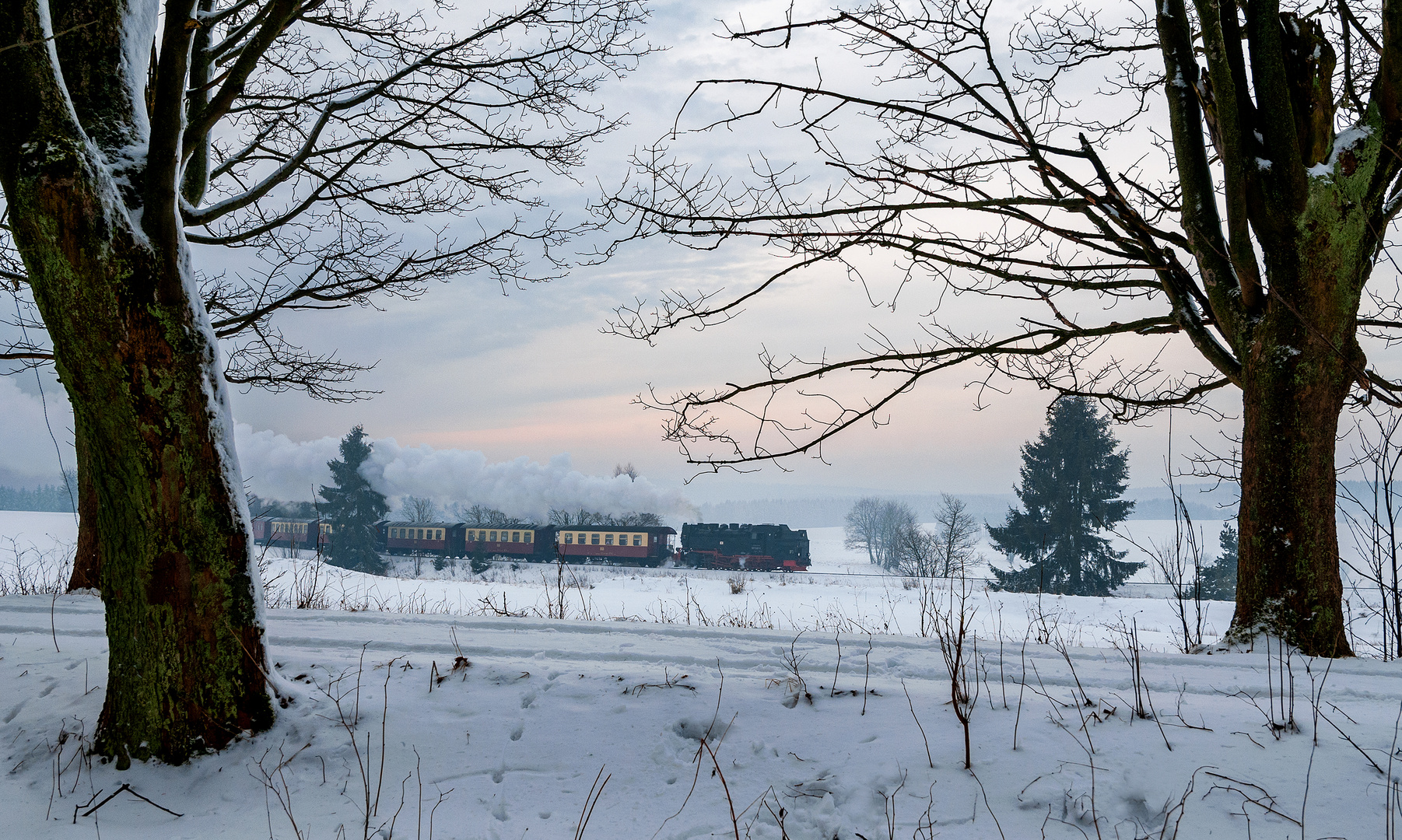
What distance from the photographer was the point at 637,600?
14461 millimetres

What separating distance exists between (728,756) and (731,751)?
3cm

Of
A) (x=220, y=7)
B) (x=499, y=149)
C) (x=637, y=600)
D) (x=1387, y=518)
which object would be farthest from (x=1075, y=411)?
(x=220, y=7)

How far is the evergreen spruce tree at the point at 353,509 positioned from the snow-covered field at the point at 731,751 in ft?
117

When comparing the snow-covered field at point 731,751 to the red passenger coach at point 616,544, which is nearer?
the snow-covered field at point 731,751

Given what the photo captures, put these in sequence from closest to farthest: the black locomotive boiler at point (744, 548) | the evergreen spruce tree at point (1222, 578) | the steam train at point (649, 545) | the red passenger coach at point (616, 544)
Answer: the evergreen spruce tree at point (1222, 578) → the black locomotive boiler at point (744, 548) → the steam train at point (649, 545) → the red passenger coach at point (616, 544)

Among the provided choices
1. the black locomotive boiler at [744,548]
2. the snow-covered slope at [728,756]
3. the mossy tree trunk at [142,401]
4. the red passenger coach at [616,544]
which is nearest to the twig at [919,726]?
the snow-covered slope at [728,756]

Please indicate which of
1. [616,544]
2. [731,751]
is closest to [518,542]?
[616,544]

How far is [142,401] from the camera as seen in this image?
270 centimetres

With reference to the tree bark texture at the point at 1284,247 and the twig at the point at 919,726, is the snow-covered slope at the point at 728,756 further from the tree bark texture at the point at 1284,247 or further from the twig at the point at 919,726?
the tree bark texture at the point at 1284,247

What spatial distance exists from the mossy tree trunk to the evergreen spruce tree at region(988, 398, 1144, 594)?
27.3 meters

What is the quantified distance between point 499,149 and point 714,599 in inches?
469

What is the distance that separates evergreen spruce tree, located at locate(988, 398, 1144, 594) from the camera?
26.4 metres

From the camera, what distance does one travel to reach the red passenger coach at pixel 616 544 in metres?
31.8

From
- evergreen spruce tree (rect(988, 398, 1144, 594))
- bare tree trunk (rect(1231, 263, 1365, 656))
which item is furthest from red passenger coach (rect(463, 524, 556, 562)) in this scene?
bare tree trunk (rect(1231, 263, 1365, 656))
